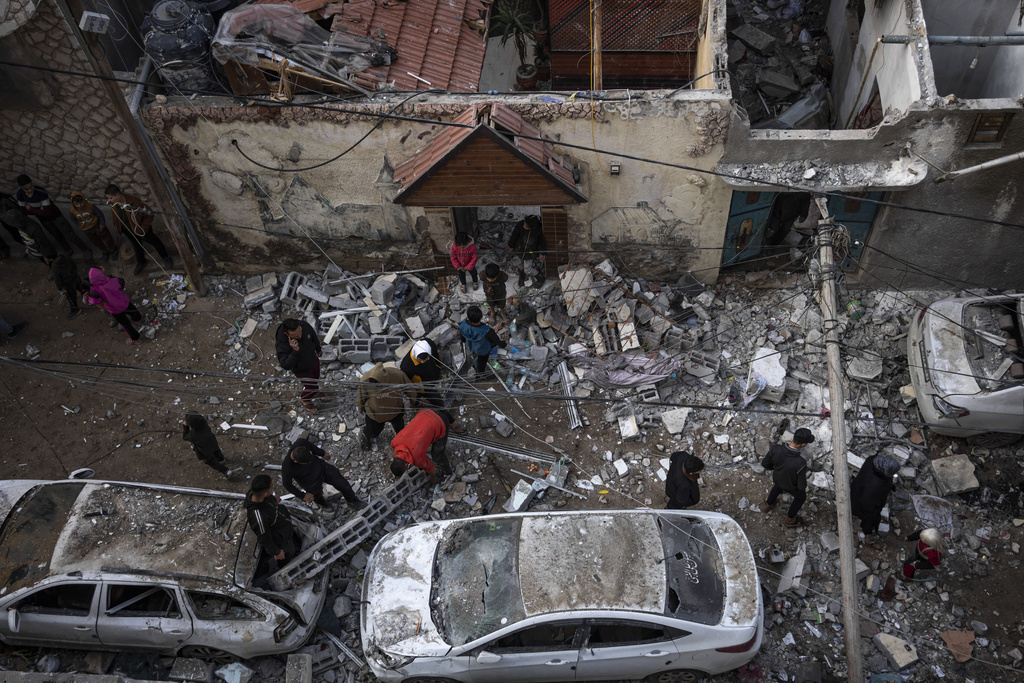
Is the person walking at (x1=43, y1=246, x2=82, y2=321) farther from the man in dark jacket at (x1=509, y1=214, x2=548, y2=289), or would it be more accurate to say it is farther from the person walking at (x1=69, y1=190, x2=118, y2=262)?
the man in dark jacket at (x1=509, y1=214, x2=548, y2=289)

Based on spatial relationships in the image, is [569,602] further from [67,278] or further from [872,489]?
[67,278]

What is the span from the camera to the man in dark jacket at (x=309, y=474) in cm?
688

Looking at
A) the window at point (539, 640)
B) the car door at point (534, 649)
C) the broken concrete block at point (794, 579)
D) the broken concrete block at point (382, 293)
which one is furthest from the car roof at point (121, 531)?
the broken concrete block at point (794, 579)

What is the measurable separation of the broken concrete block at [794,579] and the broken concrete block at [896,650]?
31.7 inches

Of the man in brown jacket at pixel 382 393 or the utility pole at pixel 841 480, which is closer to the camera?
the utility pole at pixel 841 480

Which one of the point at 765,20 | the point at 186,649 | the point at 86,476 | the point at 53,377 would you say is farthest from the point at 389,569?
the point at 765,20

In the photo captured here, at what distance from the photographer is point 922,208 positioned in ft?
28.3

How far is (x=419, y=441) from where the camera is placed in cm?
724

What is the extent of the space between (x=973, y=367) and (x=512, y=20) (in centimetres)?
790

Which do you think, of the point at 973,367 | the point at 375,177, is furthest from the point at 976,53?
the point at 375,177

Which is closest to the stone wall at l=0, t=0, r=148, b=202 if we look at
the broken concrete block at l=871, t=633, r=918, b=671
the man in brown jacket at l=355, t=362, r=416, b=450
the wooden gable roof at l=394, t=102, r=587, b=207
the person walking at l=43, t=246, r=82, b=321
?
the person walking at l=43, t=246, r=82, b=321

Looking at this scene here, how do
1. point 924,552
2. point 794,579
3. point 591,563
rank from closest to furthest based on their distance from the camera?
point 591,563 → point 924,552 → point 794,579

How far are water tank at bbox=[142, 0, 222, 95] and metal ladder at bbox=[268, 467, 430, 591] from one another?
18.3 feet

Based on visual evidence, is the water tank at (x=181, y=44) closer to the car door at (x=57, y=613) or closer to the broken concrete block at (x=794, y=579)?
the car door at (x=57, y=613)
